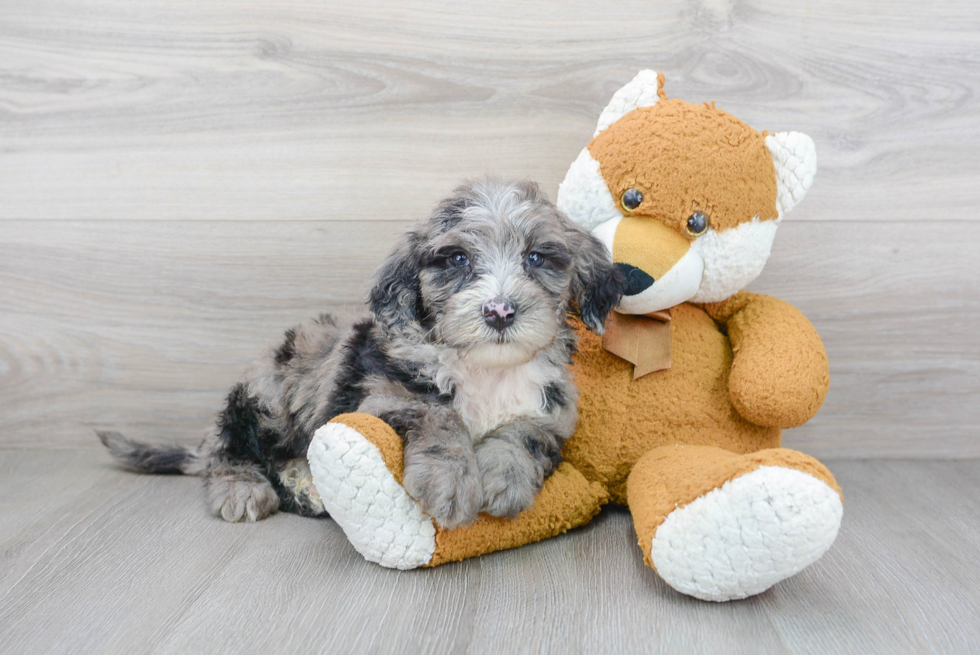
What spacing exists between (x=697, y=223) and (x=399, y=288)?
2.32 feet

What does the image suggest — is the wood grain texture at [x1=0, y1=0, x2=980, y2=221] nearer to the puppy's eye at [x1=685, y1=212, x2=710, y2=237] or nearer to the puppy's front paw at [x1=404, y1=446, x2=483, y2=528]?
the puppy's eye at [x1=685, y1=212, x2=710, y2=237]

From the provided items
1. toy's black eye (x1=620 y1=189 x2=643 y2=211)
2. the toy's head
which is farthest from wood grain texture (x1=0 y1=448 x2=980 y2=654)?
toy's black eye (x1=620 y1=189 x2=643 y2=211)

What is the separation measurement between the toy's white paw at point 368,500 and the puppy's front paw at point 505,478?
143 millimetres

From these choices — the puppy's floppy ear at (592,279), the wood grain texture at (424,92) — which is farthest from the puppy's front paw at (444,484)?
the wood grain texture at (424,92)

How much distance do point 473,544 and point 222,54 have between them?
1.68 meters

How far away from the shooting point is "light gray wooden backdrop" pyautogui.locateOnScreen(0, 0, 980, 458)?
2.30 m

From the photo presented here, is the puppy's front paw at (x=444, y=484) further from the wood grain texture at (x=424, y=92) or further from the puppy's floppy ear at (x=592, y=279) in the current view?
the wood grain texture at (x=424, y=92)

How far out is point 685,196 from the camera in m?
1.75

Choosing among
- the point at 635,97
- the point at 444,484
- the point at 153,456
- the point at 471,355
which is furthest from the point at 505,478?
the point at 153,456

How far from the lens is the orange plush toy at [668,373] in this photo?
148 cm

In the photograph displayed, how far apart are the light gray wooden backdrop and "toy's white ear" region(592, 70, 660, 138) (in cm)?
38

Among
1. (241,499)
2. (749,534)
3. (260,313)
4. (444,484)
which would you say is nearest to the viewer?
(749,534)

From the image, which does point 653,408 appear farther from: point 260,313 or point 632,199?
point 260,313

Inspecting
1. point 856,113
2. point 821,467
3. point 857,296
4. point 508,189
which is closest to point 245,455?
point 508,189
